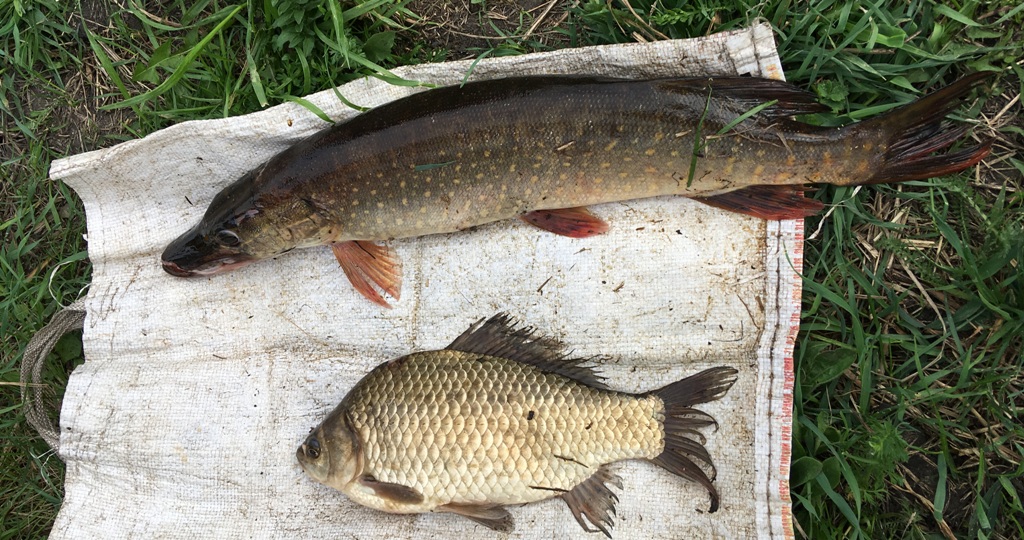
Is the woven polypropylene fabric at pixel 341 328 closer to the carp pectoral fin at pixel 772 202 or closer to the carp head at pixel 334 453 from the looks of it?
the carp pectoral fin at pixel 772 202

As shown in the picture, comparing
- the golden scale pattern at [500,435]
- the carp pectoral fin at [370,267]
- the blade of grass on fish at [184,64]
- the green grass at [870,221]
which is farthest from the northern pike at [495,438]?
the blade of grass on fish at [184,64]

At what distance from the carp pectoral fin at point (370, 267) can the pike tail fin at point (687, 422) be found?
136 centimetres

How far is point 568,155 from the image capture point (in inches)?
98.3

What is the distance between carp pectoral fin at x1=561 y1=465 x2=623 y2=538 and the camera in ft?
7.96

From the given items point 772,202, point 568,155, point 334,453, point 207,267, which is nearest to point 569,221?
point 568,155

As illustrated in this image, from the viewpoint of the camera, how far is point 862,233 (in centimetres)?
268

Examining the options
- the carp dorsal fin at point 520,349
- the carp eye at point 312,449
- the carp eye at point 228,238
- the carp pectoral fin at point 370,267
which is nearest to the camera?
the carp eye at point 312,449

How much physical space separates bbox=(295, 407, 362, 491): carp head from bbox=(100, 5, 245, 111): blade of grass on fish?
1.71 metres

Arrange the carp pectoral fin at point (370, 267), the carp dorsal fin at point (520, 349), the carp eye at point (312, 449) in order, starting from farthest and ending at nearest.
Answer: the carp pectoral fin at point (370, 267) < the carp dorsal fin at point (520, 349) < the carp eye at point (312, 449)

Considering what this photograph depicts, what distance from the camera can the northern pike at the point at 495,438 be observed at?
2.36 m

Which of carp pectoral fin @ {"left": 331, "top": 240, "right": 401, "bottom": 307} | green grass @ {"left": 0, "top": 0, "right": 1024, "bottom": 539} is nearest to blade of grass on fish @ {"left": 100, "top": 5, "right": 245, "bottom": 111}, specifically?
green grass @ {"left": 0, "top": 0, "right": 1024, "bottom": 539}

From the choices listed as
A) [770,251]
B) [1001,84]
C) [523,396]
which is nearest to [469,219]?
[523,396]

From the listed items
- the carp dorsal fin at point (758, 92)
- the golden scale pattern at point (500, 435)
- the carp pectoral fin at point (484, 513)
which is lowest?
the carp pectoral fin at point (484, 513)

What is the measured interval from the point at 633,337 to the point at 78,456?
2.83 meters
